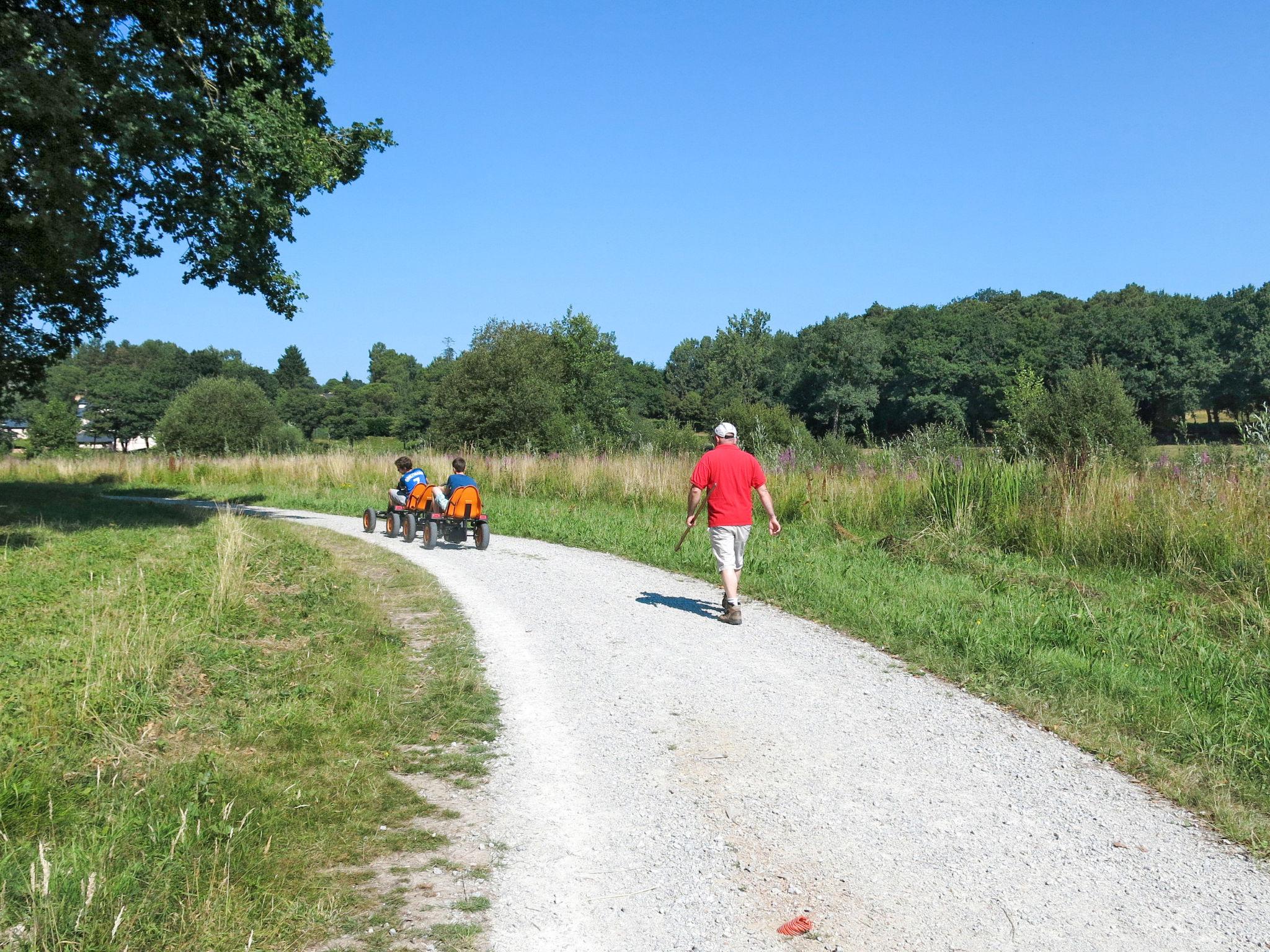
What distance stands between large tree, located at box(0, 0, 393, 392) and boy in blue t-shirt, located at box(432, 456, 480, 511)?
4.46 m

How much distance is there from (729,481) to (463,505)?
634 cm

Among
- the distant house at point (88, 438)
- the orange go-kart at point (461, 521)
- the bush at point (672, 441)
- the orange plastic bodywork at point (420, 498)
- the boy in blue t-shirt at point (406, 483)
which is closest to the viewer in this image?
the orange go-kart at point (461, 521)

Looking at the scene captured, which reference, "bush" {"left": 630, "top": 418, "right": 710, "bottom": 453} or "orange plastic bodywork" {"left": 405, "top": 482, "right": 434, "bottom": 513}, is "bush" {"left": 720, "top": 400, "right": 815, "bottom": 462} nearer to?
"bush" {"left": 630, "top": 418, "right": 710, "bottom": 453}

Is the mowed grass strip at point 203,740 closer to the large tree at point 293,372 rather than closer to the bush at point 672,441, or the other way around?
the bush at point 672,441

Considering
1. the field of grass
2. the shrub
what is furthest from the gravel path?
the shrub

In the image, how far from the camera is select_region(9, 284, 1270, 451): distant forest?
36.9 m

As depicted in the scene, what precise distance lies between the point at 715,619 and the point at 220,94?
11.6 metres

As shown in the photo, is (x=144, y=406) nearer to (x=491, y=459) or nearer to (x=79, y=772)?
(x=491, y=459)

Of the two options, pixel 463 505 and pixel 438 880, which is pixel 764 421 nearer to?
pixel 463 505

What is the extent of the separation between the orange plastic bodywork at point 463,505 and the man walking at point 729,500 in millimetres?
5945

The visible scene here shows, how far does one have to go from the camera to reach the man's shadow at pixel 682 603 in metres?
8.82

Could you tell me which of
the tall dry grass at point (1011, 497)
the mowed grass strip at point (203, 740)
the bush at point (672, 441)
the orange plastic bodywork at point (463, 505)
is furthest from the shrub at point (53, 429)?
the mowed grass strip at point (203, 740)

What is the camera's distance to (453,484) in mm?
13836

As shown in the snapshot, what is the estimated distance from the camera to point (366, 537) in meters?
15.1
